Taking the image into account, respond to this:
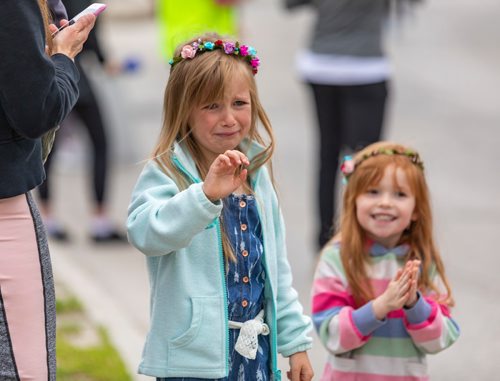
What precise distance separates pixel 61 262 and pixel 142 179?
4.08m

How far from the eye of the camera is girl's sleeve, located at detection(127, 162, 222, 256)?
3186 mm

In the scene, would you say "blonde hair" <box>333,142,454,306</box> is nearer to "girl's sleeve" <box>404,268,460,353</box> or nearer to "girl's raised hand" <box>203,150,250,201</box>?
"girl's sleeve" <box>404,268,460,353</box>

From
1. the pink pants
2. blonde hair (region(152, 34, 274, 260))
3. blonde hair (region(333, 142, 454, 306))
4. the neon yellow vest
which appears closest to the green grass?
blonde hair (region(333, 142, 454, 306))

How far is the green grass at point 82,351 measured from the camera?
5109mm

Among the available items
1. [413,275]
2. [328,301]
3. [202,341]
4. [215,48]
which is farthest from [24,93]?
[328,301]

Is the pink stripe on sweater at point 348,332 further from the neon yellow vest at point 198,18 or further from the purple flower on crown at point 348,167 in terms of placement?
the neon yellow vest at point 198,18

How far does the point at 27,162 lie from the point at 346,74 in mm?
3781

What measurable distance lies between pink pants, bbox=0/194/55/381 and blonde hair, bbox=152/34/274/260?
48 centimetres

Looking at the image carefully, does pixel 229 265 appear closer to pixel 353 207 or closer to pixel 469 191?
pixel 353 207

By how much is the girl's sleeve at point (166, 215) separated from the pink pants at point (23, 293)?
0.28 metres

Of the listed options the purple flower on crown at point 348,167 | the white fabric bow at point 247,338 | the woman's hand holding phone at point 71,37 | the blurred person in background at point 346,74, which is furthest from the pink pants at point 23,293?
the blurred person in background at point 346,74

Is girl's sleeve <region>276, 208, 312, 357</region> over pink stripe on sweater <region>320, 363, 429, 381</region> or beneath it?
over

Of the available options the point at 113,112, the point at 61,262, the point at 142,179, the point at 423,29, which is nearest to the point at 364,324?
the point at 142,179

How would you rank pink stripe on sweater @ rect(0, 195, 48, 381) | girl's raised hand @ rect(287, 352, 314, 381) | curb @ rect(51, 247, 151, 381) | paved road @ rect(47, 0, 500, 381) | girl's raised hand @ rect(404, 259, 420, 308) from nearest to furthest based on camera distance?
pink stripe on sweater @ rect(0, 195, 48, 381), girl's raised hand @ rect(287, 352, 314, 381), girl's raised hand @ rect(404, 259, 420, 308), curb @ rect(51, 247, 151, 381), paved road @ rect(47, 0, 500, 381)
